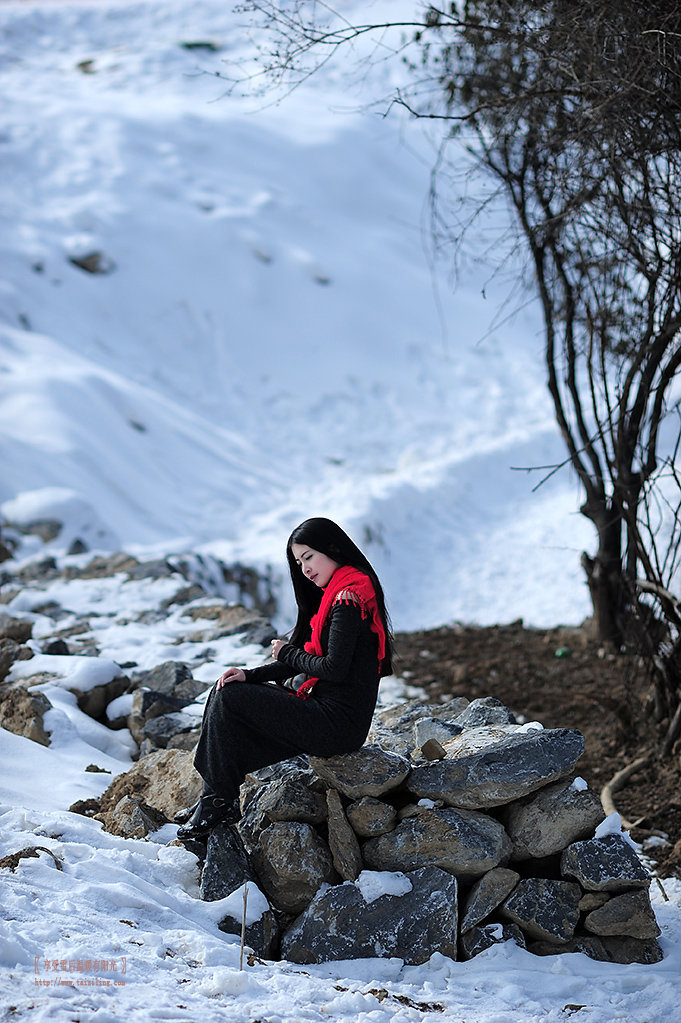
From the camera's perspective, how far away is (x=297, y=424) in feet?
47.4

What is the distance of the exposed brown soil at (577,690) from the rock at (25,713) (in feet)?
8.54

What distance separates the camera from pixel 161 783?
359 cm

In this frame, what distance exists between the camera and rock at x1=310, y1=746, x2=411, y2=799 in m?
2.95

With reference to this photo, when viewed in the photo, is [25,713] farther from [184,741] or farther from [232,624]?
[232,624]

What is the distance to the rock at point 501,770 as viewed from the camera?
290 cm

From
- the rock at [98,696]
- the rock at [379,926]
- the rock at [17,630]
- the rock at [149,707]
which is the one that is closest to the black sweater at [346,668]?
the rock at [379,926]

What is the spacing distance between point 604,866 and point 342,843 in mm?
866

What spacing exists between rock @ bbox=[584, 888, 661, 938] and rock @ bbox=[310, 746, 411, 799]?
30.2 inches

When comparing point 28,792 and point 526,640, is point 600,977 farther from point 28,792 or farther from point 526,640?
point 526,640

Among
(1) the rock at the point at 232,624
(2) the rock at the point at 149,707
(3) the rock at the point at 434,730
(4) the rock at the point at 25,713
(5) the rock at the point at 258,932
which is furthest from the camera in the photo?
(1) the rock at the point at 232,624

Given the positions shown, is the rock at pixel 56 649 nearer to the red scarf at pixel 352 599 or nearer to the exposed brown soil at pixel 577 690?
the exposed brown soil at pixel 577 690

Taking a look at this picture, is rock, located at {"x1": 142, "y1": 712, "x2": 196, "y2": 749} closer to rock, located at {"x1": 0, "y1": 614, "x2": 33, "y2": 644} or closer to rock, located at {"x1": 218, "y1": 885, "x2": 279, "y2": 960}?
rock, located at {"x1": 218, "y1": 885, "x2": 279, "y2": 960}

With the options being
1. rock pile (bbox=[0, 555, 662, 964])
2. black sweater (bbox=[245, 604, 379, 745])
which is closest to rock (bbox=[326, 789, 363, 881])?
rock pile (bbox=[0, 555, 662, 964])

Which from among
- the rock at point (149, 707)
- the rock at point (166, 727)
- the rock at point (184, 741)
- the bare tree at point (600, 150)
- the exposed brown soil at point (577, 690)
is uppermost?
the bare tree at point (600, 150)
